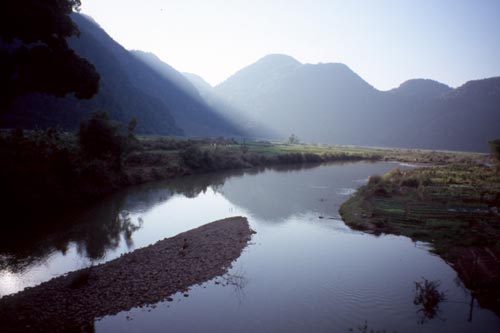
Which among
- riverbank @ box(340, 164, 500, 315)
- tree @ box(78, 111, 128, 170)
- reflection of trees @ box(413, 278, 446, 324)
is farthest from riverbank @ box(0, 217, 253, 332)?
tree @ box(78, 111, 128, 170)

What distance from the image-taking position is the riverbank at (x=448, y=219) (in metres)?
18.8

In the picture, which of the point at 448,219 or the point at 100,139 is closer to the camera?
the point at 448,219

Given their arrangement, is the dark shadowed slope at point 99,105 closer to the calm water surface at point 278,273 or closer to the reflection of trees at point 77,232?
the reflection of trees at point 77,232

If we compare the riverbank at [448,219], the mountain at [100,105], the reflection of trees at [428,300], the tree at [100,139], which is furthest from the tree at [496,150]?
the mountain at [100,105]

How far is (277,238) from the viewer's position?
87.3ft

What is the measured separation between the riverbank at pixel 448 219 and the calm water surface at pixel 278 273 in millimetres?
1037

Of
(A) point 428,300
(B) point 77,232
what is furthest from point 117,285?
(A) point 428,300

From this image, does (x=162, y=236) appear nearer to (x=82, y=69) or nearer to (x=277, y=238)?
(x=277, y=238)

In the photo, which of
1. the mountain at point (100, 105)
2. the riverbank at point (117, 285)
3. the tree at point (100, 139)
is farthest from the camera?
the mountain at point (100, 105)

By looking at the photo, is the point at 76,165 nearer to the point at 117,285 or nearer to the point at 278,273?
the point at 117,285

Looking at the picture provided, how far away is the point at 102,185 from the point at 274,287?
29692mm

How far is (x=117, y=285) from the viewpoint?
16016 mm

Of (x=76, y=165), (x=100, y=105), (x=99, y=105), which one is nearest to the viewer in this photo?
(x=76, y=165)

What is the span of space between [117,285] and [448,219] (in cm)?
2781
